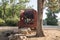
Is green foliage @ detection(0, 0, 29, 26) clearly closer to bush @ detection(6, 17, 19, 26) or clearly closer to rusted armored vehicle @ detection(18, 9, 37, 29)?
bush @ detection(6, 17, 19, 26)

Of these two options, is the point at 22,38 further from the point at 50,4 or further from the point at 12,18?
the point at 12,18

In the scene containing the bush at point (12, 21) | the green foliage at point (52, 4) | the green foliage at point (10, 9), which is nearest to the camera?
the green foliage at point (52, 4)

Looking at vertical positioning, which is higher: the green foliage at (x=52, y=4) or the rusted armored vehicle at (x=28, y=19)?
the green foliage at (x=52, y=4)

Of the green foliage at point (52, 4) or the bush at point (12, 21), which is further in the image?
the bush at point (12, 21)

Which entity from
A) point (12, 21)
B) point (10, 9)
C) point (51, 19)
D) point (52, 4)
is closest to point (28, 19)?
point (52, 4)

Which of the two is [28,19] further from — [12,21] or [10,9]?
[10,9]

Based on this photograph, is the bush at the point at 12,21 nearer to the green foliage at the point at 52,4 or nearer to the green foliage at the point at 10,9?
the green foliage at the point at 10,9

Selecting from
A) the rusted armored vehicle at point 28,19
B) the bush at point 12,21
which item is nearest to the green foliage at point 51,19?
the bush at point 12,21

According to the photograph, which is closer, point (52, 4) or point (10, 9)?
point (52, 4)

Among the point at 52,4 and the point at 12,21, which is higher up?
the point at 52,4

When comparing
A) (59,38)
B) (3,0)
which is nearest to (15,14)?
(3,0)

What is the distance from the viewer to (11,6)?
85.3ft

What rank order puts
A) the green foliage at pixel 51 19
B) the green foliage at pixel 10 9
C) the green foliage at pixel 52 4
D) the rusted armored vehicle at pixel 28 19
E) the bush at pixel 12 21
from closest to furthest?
the green foliage at pixel 52 4, the rusted armored vehicle at pixel 28 19, the bush at pixel 12 21, the green foliage at pixel 51 19, the green foliage at pixel 10 9

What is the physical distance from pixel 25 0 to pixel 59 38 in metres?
16.7
